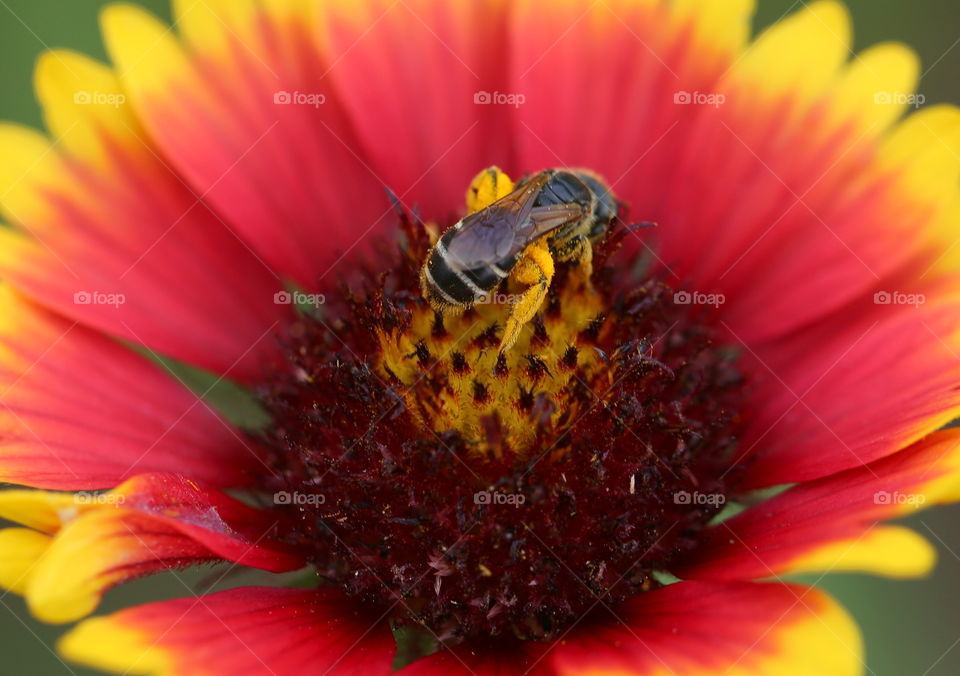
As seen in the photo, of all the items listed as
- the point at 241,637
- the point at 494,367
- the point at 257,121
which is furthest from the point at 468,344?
the point at 257,121

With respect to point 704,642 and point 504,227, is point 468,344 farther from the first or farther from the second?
point 704,642

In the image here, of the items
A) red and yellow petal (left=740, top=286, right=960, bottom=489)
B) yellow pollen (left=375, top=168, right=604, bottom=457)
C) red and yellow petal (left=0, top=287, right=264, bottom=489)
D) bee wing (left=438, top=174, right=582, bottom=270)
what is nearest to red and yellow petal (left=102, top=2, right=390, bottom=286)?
red and yellow petal (left=0, top=287, right=264, bottom=489)

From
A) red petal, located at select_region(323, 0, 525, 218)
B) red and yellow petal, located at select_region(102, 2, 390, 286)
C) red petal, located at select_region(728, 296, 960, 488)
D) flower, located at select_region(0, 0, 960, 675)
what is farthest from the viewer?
red petal, located at select_region(323, 0, 525, 218)

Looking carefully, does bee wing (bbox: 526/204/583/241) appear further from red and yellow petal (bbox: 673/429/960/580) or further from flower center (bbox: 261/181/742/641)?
red and yellow petal (bbox: 673/429/960/580)

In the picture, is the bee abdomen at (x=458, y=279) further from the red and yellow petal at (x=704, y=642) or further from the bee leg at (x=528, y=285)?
the red and yellow petal at (x=704, y=642)

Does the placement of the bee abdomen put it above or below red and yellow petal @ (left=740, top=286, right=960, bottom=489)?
above

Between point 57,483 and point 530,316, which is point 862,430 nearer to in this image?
point 530,316

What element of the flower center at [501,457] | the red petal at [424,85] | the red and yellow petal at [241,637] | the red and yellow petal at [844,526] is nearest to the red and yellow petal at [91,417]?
the flower center at [501,457]
